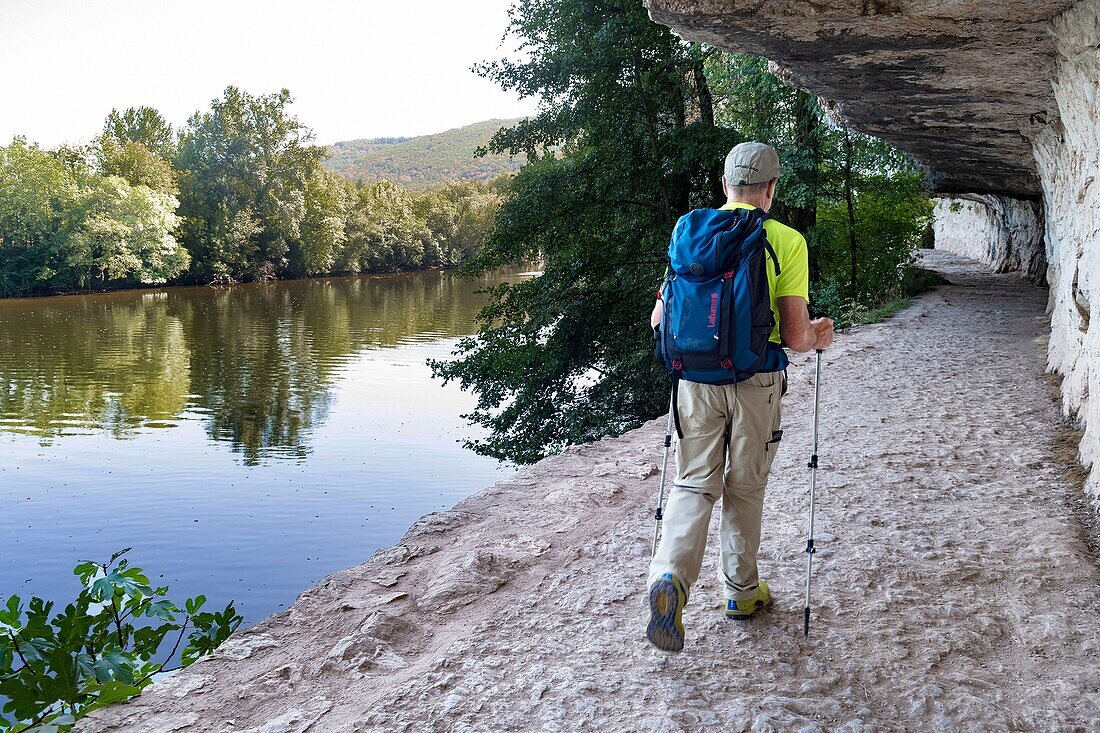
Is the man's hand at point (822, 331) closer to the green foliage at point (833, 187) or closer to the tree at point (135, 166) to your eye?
the green foliage at point (833, 187)

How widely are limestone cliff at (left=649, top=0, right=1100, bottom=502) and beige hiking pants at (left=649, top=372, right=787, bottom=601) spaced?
2.66 meters

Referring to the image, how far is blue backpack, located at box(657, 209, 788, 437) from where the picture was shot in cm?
330

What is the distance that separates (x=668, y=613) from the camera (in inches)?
131

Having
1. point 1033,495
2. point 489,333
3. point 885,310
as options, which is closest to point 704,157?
point 885,310

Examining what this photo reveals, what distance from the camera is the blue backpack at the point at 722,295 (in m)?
3.30

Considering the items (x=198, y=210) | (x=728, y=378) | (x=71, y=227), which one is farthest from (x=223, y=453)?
(x=198, y=210)

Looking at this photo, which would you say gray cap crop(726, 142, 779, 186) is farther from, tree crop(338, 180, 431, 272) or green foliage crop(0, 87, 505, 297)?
tree crop(338, 180, 431, 272)

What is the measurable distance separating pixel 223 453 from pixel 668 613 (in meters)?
16.2

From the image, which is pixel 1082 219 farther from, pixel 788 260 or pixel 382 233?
pixel 382 233

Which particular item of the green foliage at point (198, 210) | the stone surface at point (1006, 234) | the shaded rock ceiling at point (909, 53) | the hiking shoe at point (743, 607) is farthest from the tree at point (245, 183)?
the hiking shoe at point (743, 607)

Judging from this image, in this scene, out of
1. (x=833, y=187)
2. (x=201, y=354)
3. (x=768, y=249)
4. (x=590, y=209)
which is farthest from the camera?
(x=201, y=354)

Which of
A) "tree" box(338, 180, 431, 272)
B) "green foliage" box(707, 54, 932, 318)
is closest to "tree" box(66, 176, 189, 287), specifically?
"tree" box(338, 180, 431, 272)

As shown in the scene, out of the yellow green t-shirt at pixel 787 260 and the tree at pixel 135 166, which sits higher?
the tree at pixel 135 166

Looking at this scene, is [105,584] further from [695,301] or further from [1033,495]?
[1033,495]
